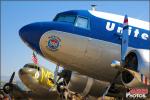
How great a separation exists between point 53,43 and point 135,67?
395 centimetres

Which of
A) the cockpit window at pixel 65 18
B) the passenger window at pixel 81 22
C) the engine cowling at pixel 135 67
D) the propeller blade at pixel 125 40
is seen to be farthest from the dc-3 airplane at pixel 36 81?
the engine cowling at pixel 135 67

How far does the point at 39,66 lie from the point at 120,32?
15133mm

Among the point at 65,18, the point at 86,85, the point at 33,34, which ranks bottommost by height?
the point at 86,85

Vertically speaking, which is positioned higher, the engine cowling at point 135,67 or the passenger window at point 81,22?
the passenger window at point 81,22

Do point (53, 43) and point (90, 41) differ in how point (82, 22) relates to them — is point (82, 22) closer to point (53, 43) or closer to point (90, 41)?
point (90, 41)

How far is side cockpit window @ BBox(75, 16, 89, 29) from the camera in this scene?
16.3m

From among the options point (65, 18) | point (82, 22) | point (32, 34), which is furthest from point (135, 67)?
point (32, 34)

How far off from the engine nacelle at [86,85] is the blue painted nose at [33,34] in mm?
3708

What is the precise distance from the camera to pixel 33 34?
15.8 meters

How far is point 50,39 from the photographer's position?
15625mm

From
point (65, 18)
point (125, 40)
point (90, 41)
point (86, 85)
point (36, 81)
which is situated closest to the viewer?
point (125, 40)

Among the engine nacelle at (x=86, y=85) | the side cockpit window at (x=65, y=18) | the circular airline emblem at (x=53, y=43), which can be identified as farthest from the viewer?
the engine nacelle at (x=86, y=85)

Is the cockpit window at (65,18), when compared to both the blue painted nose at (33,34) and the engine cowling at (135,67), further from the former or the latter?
the engine cowling at (135,67)

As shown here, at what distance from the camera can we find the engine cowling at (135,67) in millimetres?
12562
